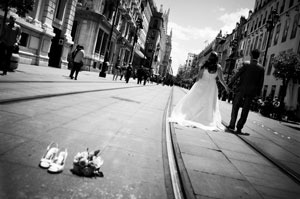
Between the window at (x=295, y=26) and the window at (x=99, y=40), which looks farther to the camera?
the window at (x=99, y=40)

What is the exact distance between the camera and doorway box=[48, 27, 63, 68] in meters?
20.5

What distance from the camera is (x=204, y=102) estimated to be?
723 cm

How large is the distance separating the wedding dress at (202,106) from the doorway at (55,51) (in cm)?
1569

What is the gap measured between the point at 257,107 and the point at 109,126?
23.2 meters

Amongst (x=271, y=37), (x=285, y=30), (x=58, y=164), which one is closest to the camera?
(x=58, y=164)

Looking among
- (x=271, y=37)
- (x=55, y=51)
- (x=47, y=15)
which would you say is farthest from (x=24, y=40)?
(x=271, y=37)

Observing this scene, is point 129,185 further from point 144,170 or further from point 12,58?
point 12,58

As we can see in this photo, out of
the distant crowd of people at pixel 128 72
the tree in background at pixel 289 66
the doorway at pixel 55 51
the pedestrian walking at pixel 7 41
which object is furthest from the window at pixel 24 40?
the tree in background at pixel 289 66

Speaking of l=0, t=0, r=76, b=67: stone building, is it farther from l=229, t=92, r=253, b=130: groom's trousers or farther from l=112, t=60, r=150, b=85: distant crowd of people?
l=229, t=92, r=253, b=130: groom's trousers

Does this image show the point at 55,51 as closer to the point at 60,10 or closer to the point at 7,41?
the point at 60,10

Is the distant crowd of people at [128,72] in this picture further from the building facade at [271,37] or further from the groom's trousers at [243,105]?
the groom's trousers at [243,105]

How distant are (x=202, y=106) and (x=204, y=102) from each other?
0.12 meters

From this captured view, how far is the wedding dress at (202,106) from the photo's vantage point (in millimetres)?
7047

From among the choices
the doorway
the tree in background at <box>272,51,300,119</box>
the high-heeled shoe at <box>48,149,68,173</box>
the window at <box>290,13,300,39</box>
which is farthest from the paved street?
the window at <box>290,13,300,39</box>
